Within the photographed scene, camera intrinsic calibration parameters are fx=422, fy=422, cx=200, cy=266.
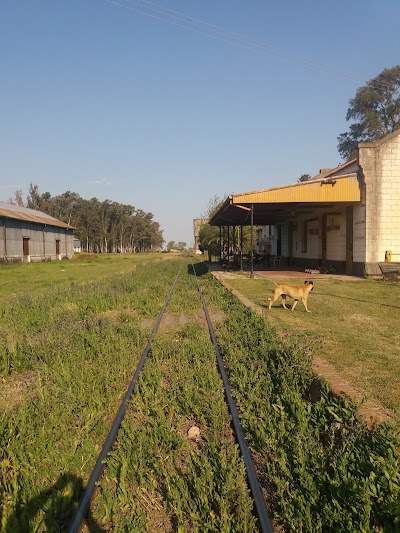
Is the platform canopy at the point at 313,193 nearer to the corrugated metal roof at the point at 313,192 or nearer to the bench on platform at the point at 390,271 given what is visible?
the corrugated metal roof at the point at 313,192

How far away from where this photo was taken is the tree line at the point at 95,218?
102 m

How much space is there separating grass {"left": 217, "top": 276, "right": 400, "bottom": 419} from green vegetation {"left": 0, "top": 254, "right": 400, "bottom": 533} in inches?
21.7

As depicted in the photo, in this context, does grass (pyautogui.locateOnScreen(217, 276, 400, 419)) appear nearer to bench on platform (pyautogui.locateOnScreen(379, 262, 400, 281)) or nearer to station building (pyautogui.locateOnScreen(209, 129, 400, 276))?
bench on platform (pyautogui.locateOnScreen(379, 262, 400, 281))

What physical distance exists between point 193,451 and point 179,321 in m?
6.31

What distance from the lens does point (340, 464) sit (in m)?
3.12

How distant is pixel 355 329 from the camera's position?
770 centimetres

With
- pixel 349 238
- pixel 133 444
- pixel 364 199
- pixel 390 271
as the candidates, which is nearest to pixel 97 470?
pixel 133 444

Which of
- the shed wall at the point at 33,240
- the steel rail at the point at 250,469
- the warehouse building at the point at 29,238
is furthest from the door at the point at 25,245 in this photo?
the steel rail at the point at 250,469

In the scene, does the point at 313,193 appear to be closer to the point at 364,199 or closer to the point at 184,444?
the point at 364,199

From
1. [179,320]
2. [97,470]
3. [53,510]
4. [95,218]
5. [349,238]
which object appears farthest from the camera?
[95,218]

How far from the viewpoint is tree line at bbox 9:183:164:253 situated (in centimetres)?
10219

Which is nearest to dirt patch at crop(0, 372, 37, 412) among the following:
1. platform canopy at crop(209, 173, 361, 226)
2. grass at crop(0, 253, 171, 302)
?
grass at crop(0, 253, 171, 302)

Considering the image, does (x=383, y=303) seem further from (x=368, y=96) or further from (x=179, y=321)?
(x=368, y=96)

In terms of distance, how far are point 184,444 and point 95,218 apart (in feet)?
345
